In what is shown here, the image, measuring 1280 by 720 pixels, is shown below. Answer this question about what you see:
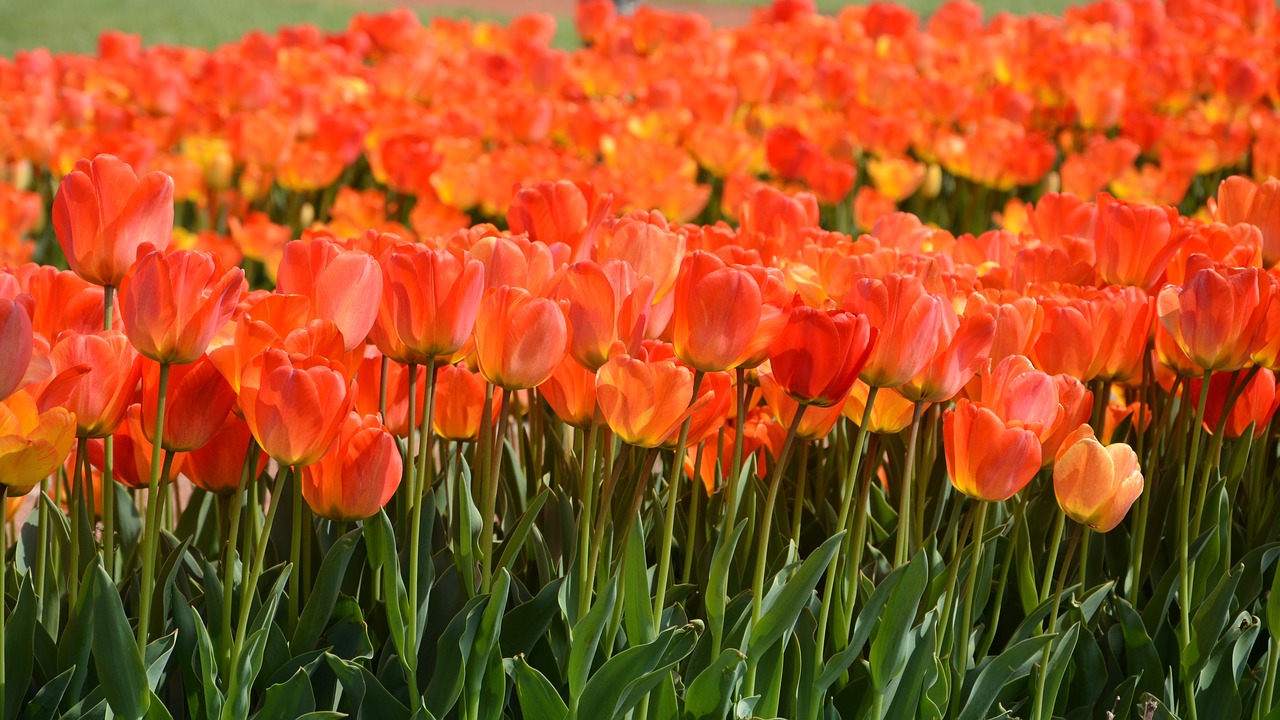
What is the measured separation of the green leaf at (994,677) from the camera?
1372mm

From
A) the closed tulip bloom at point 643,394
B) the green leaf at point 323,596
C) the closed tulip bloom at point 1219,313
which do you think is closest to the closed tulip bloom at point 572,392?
the closed tulip bloom at point 643,394

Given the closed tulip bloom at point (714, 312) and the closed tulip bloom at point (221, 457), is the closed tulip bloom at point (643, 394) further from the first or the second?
the closed tulip bloom at point (221, 457)

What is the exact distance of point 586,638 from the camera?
1.22 m

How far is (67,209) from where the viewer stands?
1.28 metres

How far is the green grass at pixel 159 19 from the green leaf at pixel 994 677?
10.5m

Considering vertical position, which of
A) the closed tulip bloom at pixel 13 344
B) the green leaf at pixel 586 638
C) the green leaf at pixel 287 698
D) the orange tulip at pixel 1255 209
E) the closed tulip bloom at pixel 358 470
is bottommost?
the green leaf at pixel 287 698

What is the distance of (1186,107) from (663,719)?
485 centimetres

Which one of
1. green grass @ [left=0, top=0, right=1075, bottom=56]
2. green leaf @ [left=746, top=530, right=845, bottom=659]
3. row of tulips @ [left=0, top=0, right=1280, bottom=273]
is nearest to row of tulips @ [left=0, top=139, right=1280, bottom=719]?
green leaf @ [left=746, top=530, right=845, bottom=659]

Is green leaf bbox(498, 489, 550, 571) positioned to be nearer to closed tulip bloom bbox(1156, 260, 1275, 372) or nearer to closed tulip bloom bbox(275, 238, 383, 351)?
closed tulip bloom bbox(275, 238, 383, 351)

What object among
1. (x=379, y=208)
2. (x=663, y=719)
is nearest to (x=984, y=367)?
(x=663, y=719)

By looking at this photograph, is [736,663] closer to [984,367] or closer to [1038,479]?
[984,367]

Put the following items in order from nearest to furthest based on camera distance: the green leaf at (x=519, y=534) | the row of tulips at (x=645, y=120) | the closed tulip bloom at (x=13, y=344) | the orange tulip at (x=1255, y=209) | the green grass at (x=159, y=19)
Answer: the closed tulip bloom at (x=13, y=344), the green leaf at (x=519, y=534), the orange tulip at (x=1255, y=209), the row of tulips at (x=645, y=120), the green grass at (x=159, y=19)

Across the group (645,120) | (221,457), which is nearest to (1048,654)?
(221,457)

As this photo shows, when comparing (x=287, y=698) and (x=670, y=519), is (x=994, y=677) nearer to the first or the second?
(x=670, y=519)
